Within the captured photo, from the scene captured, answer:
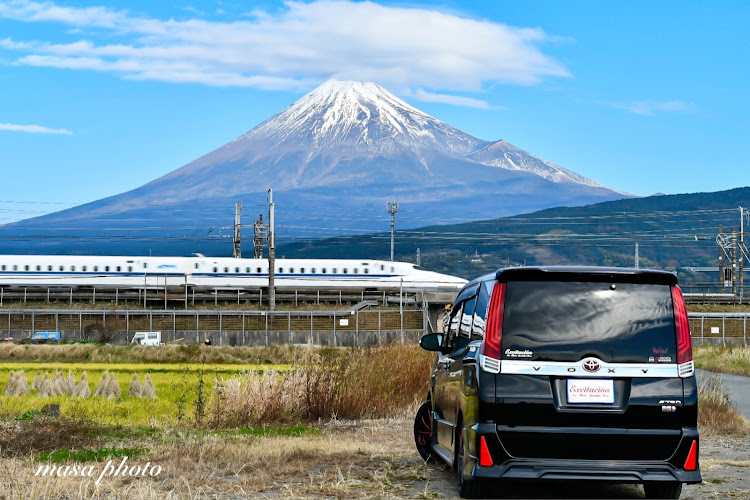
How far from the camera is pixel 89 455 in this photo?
537 inches

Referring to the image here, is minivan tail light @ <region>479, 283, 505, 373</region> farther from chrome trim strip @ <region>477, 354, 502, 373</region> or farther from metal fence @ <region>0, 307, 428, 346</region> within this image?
metal fence @ <region>0, 307, 428, 346</region>

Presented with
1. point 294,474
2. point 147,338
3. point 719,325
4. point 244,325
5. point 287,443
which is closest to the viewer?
point 294,474

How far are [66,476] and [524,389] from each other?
4.99 metres

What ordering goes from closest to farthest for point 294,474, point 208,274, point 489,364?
point 489,364 < point 294,474 < point 208,274

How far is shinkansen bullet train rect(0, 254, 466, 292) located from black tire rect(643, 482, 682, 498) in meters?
80.2

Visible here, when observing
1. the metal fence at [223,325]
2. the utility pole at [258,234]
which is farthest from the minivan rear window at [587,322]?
the utility pole at [258,234]

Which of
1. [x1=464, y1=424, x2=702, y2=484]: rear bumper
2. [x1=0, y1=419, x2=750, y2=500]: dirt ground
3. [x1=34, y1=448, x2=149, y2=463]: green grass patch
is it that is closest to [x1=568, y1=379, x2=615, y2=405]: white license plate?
[x1=464, y1=424, x2=702, y2=484]: rear bumper

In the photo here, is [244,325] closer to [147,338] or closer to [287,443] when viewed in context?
[147,338]

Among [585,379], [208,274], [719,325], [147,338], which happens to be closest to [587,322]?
[585,379]

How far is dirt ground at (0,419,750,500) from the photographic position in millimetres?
A: 10750

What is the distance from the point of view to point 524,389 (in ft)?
31.8

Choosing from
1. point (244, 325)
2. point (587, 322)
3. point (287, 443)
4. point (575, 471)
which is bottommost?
point (244, 325)

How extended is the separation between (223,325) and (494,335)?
65.3 meters

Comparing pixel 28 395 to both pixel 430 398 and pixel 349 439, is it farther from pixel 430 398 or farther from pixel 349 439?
pixel 430 398
